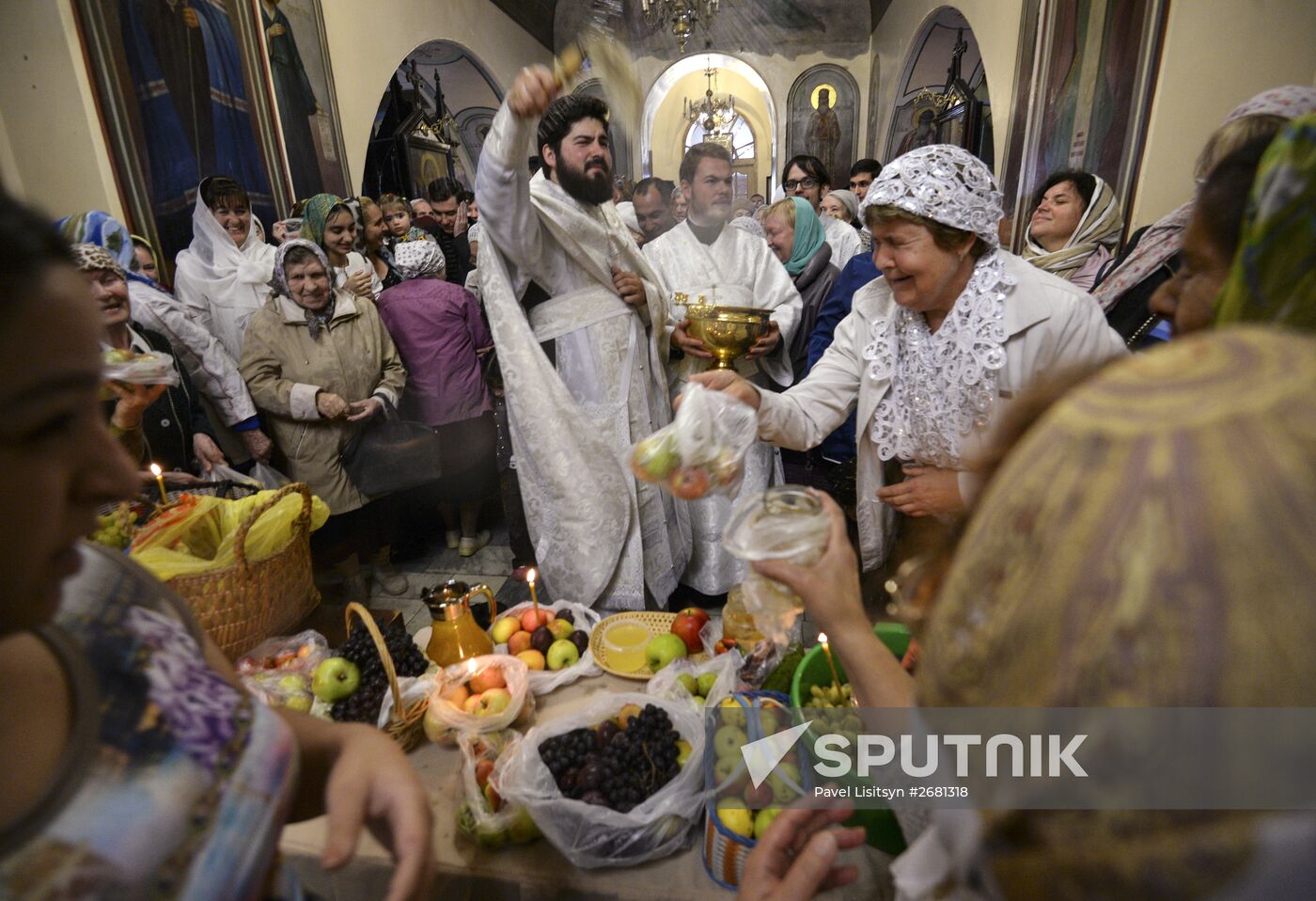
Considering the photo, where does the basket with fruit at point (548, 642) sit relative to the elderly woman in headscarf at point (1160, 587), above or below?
below

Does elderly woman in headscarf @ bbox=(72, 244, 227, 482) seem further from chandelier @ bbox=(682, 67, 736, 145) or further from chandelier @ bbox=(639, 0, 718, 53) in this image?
chandelier @ bbox=(682, 67, 736, 145)

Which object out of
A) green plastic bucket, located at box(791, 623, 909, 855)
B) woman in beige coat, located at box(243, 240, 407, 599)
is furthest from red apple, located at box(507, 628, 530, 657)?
woman in beige coat, located at box(243, 240, 407, 599)

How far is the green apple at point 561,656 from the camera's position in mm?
2035

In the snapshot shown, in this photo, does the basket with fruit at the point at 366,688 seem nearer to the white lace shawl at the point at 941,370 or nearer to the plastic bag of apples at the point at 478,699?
the plastic bag of apples at the point at 478,699

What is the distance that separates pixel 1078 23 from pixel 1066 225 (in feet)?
10.6

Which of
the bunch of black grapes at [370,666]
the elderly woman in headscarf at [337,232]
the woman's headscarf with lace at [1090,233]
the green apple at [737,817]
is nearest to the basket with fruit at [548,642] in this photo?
the bunch of black grapes at [370,666]

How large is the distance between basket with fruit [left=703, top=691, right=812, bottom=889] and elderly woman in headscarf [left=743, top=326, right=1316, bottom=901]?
0.98m

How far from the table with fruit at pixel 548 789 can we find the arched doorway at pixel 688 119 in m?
16.8

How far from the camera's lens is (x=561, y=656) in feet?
6.69

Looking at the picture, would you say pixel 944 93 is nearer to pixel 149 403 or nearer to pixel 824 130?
pixel 824 130

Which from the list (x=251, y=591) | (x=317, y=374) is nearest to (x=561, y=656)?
(x=251, y=591)

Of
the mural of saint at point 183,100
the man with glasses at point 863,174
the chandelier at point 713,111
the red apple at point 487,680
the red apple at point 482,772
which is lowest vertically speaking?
the red apple at point 482,772

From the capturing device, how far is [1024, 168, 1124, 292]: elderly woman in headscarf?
11.2 ft

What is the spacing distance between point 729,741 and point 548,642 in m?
0.81
